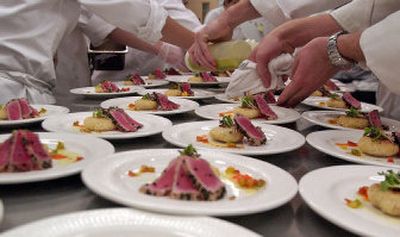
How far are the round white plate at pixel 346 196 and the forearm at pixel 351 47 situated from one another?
0.71 meters

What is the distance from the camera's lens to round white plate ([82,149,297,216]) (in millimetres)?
928

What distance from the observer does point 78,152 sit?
143cm

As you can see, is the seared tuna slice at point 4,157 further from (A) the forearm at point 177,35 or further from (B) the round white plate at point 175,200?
(A) the forearm at point 177,35

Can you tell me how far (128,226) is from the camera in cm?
87

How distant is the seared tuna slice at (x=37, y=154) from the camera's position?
3.91 ft

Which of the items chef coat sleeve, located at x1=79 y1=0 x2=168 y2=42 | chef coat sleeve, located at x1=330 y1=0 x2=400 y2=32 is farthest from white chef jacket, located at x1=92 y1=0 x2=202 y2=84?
chef coat sleeve, located at x1=330 y1=0 x2=400 y2=32

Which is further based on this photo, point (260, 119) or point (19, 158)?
point (260, 119)

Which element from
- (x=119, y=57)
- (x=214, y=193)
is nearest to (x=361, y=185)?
(x=214, y=193)

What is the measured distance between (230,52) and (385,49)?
1.40 m

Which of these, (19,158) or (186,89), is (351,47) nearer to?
(186,89)

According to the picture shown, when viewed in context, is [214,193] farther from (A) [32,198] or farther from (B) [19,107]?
(B) [19,107]

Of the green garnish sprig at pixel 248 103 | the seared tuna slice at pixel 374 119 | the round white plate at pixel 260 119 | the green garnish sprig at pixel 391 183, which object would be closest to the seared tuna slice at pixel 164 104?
the round white plate at pixel 260 119

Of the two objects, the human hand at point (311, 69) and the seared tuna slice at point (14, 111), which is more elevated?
the human hand at point (311, 69)

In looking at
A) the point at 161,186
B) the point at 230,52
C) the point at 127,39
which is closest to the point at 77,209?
the point at 161,186
